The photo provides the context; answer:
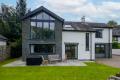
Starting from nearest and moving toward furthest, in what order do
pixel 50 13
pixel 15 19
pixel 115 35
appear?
pixel 50 13
pixel 15 19
pixel 115 35

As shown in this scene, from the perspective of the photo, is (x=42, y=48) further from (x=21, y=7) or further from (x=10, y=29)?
(x=21, y=7)

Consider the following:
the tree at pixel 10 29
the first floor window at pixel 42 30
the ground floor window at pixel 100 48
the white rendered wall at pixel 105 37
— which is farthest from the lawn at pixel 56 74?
the tree at pixel 10 29

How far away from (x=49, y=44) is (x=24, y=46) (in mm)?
3472

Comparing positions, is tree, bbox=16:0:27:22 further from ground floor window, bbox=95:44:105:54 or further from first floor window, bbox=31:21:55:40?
first floor window, bbox=31:21:55:40

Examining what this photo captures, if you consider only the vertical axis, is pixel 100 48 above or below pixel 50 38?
below

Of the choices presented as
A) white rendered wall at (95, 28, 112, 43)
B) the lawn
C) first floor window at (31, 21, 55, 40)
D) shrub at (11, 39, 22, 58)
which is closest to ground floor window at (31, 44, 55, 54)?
first floor window at (31, 21, 55, 40)

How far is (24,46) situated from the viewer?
34844mm

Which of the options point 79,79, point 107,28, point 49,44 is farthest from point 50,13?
point 79,79

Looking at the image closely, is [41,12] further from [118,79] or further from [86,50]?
[118,79]

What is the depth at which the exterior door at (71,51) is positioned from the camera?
123ft

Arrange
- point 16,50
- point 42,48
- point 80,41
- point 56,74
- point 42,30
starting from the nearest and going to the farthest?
point 56,74 < point 42,30 < point 42,48 < point 80,41 < point 16,50

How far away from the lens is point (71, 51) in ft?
123

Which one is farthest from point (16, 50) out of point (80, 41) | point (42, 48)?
point (80, 41)

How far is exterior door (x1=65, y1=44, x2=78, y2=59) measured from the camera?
37.3 m
